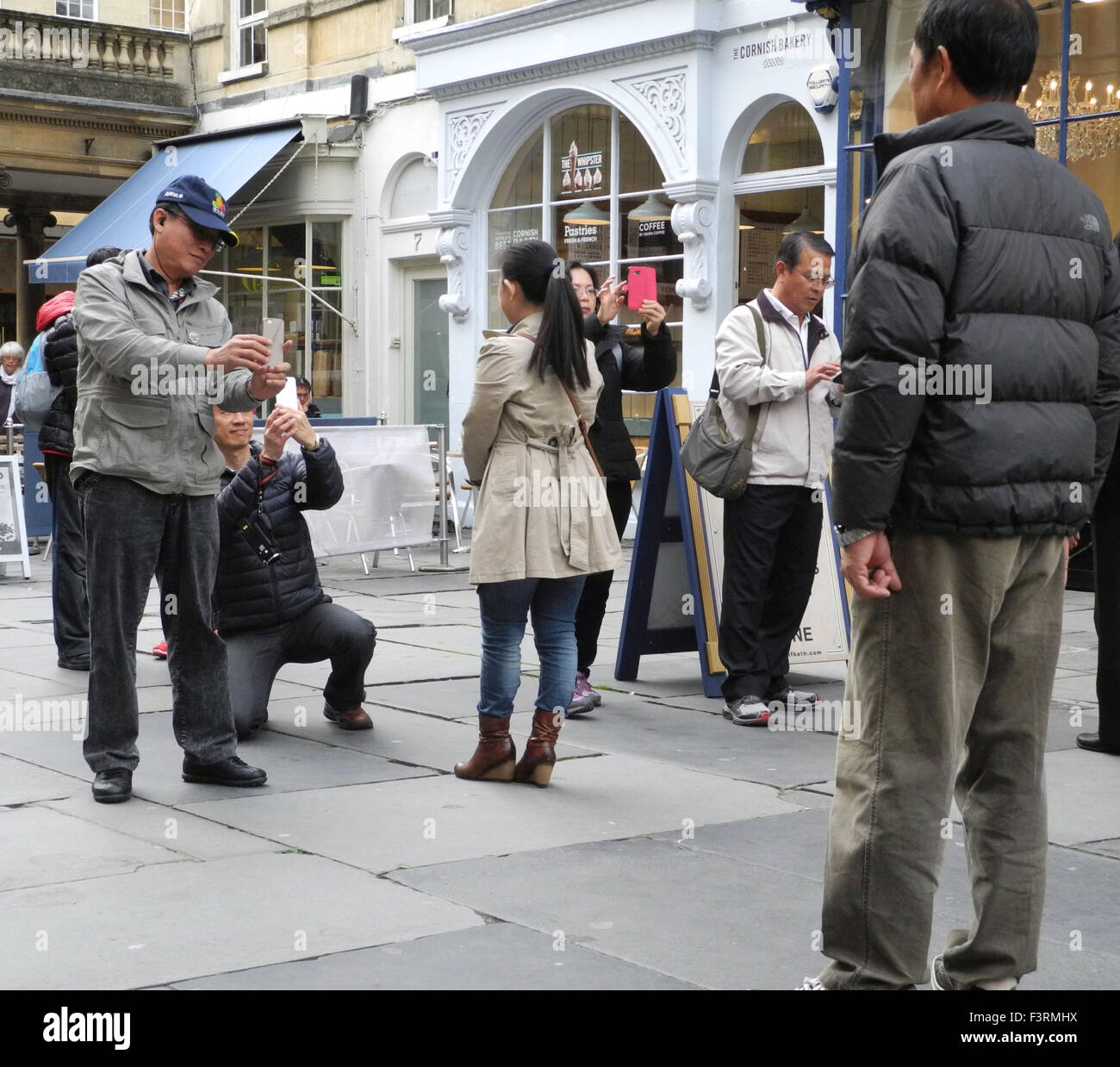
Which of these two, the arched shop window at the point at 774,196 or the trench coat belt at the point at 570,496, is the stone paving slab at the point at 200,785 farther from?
the arched shop window at the point at 774,196

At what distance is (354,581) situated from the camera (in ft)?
39.7

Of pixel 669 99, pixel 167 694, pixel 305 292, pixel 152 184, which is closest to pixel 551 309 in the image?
pixel 167 694

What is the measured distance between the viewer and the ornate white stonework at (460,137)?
16453 millimetres

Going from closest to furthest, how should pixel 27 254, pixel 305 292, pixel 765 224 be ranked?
pixel 765 224, pixel 305 292, pixel 27 254

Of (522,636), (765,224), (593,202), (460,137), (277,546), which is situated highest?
(460,137)

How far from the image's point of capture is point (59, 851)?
15.4 feet

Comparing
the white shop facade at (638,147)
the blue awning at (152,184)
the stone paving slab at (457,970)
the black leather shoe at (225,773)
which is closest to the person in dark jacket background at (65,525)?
the black leather shoe at (225,773)

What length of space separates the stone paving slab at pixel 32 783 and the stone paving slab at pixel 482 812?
53cm

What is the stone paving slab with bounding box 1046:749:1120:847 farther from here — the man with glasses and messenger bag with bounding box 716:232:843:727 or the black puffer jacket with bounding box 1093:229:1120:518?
the man with glasses and messenger bag with bounding box 716:232:843:727

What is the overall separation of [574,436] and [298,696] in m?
2.26

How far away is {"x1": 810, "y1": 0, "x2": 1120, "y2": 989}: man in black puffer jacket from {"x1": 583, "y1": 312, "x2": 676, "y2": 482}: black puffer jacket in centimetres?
370

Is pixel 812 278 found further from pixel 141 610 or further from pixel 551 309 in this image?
pixel 141 610

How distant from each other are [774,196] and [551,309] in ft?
28.5
